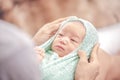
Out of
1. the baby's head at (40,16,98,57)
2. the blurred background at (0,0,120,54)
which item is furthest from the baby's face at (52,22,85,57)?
the blurred background at (0,0,120,54)

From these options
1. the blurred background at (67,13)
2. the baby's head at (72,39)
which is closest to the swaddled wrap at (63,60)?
the baby's head at (72,39)

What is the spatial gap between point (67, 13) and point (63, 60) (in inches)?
25.5

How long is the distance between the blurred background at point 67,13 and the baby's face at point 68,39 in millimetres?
384

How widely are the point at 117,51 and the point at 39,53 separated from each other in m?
0.72

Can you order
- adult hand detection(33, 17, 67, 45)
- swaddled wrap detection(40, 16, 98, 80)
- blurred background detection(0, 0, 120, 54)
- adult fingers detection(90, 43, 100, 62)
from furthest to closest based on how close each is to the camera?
blurred background detection(0, 0, 120, 54), adult hand detection(33, 17, 67, 45), adult fingers detection(90, 43, 100, 62), swaddled wrap detection(40, 16, 98, 80)

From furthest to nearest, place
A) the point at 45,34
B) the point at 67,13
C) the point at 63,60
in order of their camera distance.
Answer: the point at 67,13 → the point at 45,34 → the point at 63,60

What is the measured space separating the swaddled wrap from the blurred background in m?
0.35

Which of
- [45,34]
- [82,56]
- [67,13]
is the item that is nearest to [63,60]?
[82,56]

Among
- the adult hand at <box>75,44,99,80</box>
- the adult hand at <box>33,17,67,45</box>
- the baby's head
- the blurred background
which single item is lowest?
the adult hand at <box>75,44,99,80</box>

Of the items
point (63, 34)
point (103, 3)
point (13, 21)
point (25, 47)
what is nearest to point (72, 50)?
point (63, 34)

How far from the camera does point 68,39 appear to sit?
106cm

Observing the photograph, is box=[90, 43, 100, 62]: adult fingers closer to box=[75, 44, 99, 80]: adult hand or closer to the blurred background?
box=[75, 44, 99, 80]: adult hand

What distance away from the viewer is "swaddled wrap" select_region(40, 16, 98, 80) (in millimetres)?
952

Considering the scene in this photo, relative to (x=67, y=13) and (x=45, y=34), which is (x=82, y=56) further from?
(x=67, y=13)
